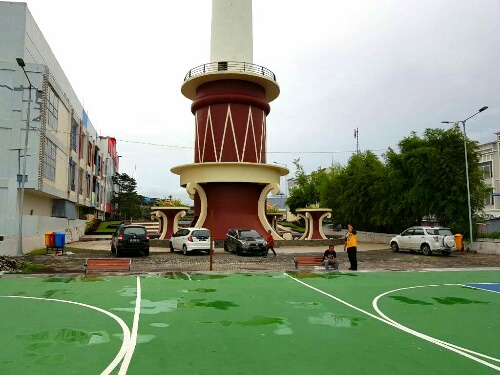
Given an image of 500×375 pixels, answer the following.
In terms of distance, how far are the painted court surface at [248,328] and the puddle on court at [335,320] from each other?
21mm

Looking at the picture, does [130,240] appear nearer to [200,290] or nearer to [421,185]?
[200,290]

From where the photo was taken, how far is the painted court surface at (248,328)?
6.01 meters

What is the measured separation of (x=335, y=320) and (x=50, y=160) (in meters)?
33.3

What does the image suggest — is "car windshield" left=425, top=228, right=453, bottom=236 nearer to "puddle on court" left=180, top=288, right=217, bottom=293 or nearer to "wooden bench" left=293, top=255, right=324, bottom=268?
"wooden bench" left=293, top=255, right=324, bottom=268

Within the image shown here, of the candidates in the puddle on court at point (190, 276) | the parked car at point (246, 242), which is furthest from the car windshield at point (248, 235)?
the puddle on court at point (190, 276)

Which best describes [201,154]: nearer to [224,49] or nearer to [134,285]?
[224,49]

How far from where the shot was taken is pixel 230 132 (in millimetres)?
34906

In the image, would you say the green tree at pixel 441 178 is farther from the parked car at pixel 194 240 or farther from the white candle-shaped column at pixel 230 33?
the parked car at pixel 194 240

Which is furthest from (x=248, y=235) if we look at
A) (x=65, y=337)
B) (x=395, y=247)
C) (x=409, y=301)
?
(x=65, y=337)

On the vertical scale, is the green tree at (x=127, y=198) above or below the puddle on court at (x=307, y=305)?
above

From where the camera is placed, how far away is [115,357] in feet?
20.5

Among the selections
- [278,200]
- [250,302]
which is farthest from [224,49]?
[278,200]

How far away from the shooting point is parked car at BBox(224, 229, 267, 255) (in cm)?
2514

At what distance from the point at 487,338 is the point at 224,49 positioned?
32287 mm
